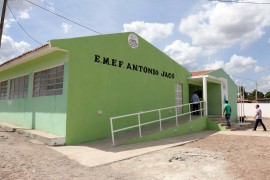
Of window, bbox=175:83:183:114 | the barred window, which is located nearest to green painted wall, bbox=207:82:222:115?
window, bbox=175:83:183:114

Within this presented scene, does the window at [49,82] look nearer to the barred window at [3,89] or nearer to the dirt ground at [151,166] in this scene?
the dirt ground at [151,166]

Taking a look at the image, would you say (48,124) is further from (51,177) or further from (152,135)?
(51,177)

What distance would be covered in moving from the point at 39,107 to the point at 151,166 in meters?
6.62

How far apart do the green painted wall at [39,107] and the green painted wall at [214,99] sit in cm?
1249

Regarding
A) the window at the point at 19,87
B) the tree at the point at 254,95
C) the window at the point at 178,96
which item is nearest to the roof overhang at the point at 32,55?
the window at the point at 19,87

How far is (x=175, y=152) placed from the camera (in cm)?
805

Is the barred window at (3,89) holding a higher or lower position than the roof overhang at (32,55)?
lower

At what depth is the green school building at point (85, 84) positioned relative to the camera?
379 inches

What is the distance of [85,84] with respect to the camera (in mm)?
10008

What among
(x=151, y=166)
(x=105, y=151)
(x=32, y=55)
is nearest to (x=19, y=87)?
(x=32, y=55)

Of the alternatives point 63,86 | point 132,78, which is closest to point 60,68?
point 63,86

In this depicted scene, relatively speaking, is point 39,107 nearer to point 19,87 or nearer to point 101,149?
point 19,87

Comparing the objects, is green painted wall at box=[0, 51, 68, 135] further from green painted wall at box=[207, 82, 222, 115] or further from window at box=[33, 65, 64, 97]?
green painted wall at box=[207, 82, 222, 115]

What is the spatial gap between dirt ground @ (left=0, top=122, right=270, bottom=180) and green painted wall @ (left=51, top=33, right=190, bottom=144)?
201 cm
